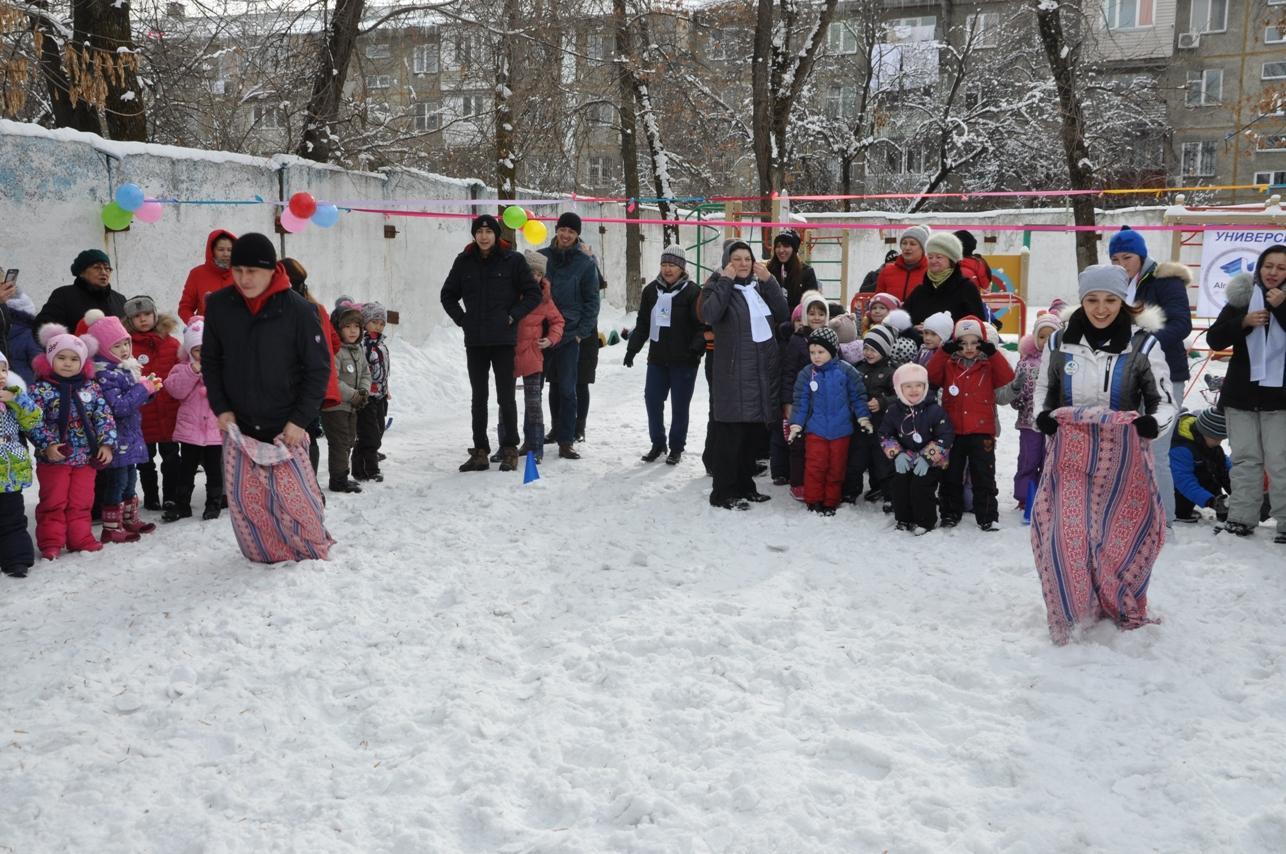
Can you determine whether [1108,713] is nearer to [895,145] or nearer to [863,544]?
[863,544]

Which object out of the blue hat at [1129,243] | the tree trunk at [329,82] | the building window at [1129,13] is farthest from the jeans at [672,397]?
the building window at [1129,13]

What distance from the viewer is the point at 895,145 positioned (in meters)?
36.2

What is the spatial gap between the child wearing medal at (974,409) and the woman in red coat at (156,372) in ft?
16.1

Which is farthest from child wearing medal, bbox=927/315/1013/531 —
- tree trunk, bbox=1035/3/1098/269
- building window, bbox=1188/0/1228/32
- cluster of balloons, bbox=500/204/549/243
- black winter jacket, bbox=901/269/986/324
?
building window, bbox=1188/0/1228/32

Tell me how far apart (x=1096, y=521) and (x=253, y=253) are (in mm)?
4147

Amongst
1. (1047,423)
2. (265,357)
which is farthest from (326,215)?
(1047,423)

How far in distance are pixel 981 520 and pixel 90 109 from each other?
32.0 ft

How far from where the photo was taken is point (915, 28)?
4200 cm

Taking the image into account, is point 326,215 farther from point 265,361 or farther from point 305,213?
point 265,361

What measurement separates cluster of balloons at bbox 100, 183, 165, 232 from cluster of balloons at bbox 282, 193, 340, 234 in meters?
1.37

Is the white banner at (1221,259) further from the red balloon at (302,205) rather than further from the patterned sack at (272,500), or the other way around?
the patterned sack at (272,500)

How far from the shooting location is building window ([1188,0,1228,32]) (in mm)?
38750

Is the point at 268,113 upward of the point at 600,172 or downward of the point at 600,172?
downward

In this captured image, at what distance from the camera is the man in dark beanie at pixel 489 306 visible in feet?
26.5
